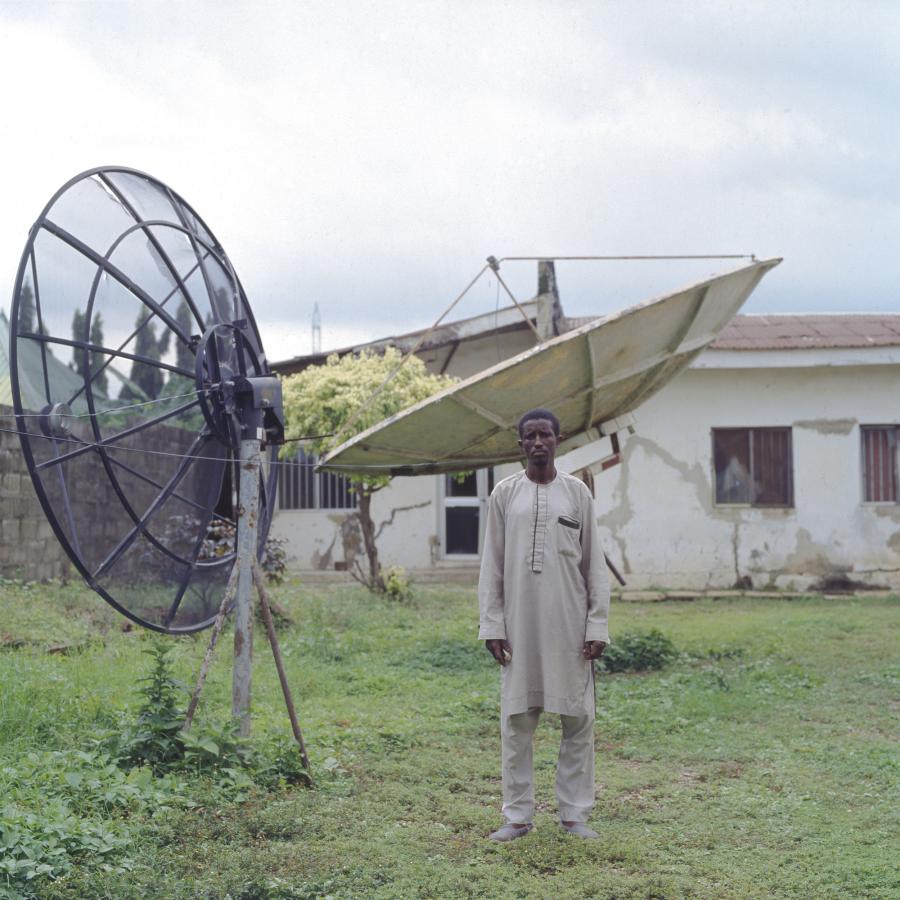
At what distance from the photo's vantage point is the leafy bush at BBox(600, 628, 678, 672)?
27.1 feet

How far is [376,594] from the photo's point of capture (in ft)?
39.1

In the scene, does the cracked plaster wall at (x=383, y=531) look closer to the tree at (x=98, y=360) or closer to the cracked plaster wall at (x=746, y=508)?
the cracked plaster wall at (x=746, y=508)

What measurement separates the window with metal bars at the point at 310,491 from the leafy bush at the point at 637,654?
702 cm

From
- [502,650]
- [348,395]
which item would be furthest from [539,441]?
[348,395]

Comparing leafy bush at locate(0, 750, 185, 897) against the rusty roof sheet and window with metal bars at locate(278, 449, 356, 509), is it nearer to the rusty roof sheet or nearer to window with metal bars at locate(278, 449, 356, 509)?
the rusty roof sheet

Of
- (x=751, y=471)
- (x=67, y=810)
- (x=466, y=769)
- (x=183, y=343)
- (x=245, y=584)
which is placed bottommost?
(x=466, y=769)

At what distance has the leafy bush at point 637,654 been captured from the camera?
825cm

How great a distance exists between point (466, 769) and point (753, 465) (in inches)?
→ 353

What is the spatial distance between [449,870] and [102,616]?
575 cm

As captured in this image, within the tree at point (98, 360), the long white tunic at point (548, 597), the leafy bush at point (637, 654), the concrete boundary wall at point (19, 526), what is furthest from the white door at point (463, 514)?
the long white tunic at point (548, 597)

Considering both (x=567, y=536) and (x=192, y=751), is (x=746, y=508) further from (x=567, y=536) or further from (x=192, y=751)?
(x=192, y=751)

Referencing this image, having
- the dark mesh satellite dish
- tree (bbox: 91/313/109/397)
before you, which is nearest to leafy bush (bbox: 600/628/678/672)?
the dark mesh satellite dish

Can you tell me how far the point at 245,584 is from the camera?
519 cm

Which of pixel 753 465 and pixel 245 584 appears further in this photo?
pixel 753 465
